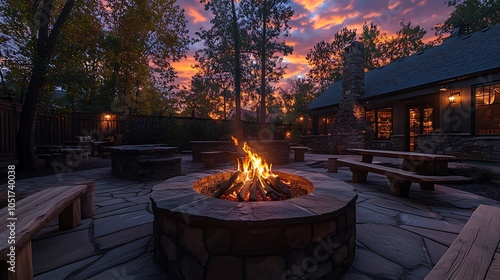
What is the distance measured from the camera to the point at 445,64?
9.93 metres

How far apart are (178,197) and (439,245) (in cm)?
268

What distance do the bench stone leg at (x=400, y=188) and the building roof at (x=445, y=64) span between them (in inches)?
289

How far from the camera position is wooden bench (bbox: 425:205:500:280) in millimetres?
1052

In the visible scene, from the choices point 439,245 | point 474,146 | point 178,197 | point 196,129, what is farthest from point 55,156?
point 474,146

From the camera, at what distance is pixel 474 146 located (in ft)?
25.7

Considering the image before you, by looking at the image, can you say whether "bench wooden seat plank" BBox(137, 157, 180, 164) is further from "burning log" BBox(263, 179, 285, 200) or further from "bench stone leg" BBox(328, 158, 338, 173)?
"bench stone leg" BBox(328, 158, 338, 173)

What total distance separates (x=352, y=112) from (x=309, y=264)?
41.3ft

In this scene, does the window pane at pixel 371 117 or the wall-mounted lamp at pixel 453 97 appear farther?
the window pane at pixel 371 117

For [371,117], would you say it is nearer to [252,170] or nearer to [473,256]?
[252,170]

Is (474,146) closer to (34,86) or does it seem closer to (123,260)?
(123,260)

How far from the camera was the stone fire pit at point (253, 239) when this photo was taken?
56.3 inches

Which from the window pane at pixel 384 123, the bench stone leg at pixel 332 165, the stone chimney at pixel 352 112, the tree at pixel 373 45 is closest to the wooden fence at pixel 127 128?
the bench stone leg at pixel 332 165

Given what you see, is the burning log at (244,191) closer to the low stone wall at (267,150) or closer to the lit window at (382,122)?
the low stone wall at (267,150)

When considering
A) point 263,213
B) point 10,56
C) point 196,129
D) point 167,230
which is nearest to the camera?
point 263,213
